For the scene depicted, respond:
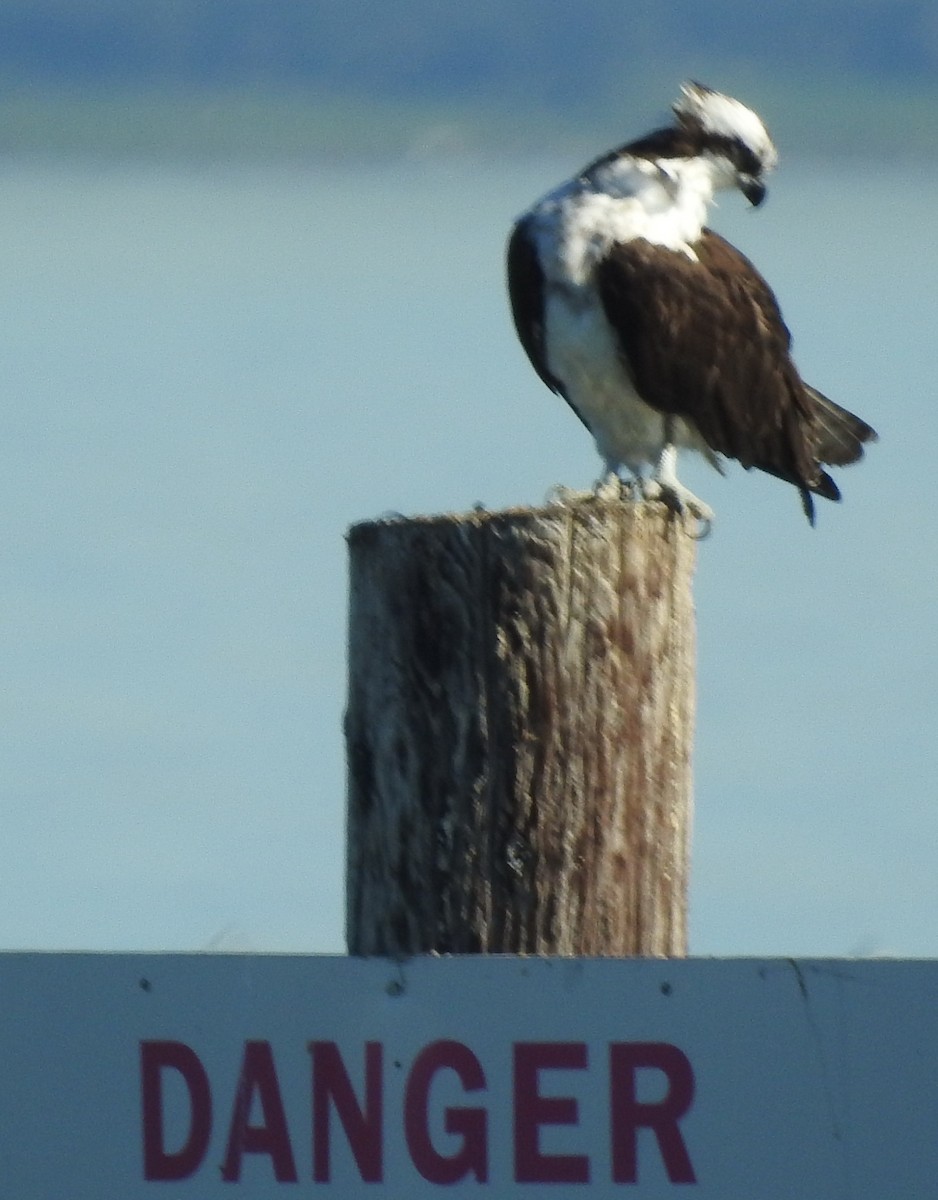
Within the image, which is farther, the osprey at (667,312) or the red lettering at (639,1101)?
the osprey at (667,312)

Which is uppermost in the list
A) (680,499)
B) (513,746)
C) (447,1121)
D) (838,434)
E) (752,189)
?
(752,189)

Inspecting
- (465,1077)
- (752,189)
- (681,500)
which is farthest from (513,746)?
(752,189)

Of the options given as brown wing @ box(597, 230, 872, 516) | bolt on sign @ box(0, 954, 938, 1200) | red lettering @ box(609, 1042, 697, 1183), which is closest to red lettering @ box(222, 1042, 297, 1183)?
bolt on sign @ box(0, 954, 938, 1200)

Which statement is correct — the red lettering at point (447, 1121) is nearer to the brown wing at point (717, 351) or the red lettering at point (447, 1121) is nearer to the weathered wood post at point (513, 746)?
the weathered wood post at point (513, 746)

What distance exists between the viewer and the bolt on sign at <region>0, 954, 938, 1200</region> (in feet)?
9.16

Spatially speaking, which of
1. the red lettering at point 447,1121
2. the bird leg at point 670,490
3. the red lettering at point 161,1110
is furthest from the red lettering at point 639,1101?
the bird leg at point 670,490

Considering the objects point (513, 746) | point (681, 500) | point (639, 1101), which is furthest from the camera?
point (681, 500)

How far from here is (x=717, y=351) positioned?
19.7 feet

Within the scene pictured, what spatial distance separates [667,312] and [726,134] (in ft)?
2.48

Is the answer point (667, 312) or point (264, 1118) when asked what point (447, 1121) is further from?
point (667, 312)

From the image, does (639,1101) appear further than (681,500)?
No

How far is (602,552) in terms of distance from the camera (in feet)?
10.8

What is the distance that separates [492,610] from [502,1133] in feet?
2.69

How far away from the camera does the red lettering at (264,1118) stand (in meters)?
2.86
